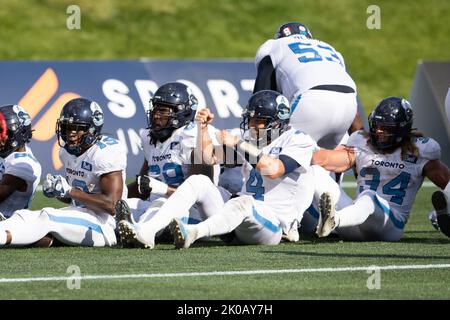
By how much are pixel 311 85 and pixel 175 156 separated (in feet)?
5.27

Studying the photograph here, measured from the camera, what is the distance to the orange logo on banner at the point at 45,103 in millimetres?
15468

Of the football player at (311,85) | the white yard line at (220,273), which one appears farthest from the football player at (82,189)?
the football player at (311,85)

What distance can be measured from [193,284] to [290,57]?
13.9ft

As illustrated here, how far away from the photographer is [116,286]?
682 centimetres

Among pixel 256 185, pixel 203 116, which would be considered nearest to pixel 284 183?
pixel 256 185

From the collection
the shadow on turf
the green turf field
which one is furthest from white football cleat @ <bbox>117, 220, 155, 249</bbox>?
the shadow on turf

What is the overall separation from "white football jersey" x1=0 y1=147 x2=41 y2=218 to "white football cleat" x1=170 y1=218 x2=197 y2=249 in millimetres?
1564

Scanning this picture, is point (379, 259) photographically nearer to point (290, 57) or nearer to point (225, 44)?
point (290, 57)

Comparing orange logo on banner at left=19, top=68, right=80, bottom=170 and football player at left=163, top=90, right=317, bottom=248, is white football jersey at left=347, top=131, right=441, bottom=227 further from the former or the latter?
orange logo on banner at left=19, top=68, right=80, bottom=170

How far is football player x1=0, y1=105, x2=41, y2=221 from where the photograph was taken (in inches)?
367

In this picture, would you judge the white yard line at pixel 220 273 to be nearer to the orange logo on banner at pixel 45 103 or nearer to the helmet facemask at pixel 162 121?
the helmet facemask at pixel 162 121

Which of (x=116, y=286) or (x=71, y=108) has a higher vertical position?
(x=71, y=108)

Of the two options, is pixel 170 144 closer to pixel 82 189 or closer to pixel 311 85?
pixel 82 189

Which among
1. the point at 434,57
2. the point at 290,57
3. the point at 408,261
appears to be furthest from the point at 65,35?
the point at 408,261
